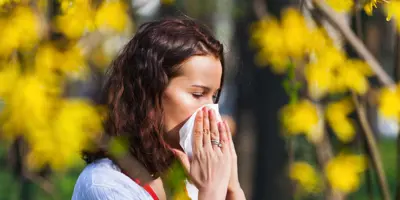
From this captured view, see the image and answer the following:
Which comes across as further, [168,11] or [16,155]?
[168,11]

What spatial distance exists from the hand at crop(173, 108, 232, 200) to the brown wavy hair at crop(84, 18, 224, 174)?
0.26 feet

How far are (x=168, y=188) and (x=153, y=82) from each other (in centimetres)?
29

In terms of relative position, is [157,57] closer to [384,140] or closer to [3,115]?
[3,115]

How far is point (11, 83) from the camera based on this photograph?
138 inches

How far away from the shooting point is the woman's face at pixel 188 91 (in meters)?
2.32

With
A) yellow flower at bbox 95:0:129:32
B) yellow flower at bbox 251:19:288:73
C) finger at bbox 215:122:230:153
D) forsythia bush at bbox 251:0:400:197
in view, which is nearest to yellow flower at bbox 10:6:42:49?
yellow flower at bbox 95:0:129:32

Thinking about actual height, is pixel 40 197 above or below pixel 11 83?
below

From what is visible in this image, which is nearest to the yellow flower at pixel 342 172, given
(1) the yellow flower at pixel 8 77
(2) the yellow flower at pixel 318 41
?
(2) the yellow flower at pixel 318 41

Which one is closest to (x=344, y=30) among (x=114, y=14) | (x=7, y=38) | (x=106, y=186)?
(x=114, y=14)

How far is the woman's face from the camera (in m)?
2.32

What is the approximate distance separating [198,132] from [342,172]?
2.63 meters

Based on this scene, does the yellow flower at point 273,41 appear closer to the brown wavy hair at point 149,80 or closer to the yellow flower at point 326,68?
the yellow flower at point 326,68

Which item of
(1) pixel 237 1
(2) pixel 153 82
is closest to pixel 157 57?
(2) pixel 153 82

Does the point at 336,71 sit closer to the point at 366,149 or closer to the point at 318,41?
the point at 318,41
